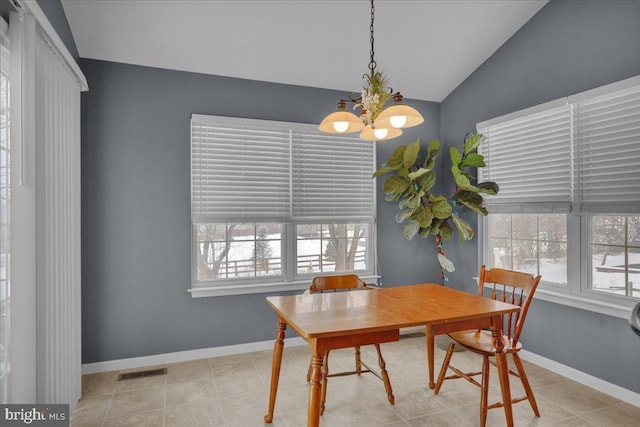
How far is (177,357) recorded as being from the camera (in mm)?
3434

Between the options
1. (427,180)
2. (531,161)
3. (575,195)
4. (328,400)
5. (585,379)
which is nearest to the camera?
(328,400)

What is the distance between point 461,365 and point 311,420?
2095 mm

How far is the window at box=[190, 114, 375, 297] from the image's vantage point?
139 inches

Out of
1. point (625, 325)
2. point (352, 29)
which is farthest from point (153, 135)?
point (625, 325)

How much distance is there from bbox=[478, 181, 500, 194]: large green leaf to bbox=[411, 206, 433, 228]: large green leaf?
1.71ft

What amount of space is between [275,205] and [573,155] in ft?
8.77

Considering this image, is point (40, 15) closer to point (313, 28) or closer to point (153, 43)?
point (153, 43)

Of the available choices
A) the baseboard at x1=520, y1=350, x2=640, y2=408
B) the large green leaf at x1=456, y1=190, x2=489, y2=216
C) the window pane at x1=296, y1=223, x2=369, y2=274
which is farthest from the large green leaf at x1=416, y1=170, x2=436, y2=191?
the baseboard at x1=520, y1=350, x2=640, y2=408

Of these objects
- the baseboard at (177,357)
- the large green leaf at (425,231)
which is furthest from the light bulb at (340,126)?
the baseboard at (177,357)

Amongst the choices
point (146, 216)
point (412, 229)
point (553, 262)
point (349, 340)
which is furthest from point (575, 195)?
point (146, 216)

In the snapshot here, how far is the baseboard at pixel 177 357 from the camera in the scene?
127 inches

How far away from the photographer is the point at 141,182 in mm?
3342

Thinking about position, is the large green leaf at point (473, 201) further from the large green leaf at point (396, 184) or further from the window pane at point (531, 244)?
the large green leaf at point (396, 184)

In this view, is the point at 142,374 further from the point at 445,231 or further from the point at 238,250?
the point at 445,231
